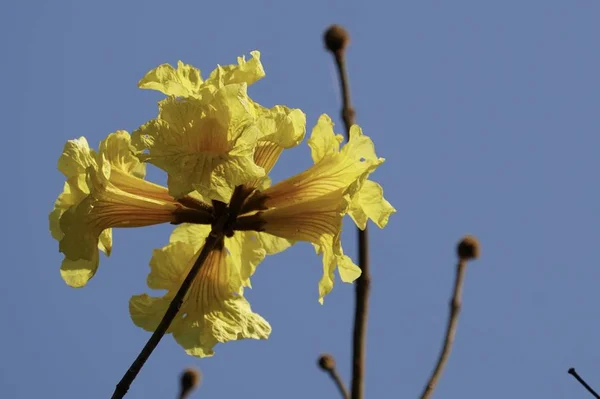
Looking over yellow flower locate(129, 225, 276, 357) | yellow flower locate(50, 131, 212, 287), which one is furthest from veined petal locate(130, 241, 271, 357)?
yellow flower locate(50, 131, 212, 287)

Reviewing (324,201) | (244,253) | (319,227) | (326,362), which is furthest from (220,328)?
(326,362)

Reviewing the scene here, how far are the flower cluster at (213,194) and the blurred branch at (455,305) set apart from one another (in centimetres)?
101

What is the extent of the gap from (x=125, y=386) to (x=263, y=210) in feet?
4.40

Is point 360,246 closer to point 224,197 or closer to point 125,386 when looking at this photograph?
point 224,197

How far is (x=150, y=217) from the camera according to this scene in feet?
12.9

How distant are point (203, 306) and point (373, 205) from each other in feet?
3.04

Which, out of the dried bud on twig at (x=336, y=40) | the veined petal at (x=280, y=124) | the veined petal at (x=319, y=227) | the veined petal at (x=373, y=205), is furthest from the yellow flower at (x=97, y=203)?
the dried bud on twig at (x=336, y=40)

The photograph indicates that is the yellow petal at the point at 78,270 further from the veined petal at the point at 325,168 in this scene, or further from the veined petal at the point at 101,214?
the veined petal at the point at 325,168

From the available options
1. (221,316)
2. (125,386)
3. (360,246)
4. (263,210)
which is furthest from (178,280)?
(125,386)

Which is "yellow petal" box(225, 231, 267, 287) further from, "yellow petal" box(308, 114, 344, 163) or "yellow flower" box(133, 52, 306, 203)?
"yellow flower" box(133, 52, 306, 203)

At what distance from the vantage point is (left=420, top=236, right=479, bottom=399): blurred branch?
15.1 feet

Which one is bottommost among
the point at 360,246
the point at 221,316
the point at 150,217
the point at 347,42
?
the point at 221,316

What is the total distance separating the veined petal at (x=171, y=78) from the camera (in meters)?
3.72

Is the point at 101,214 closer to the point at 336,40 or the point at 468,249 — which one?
the point at 336,40
